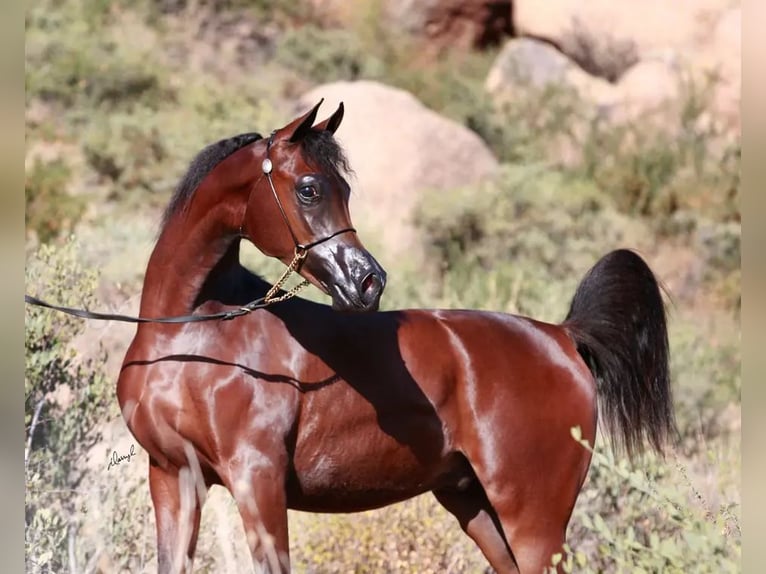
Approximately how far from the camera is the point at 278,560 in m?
3.58

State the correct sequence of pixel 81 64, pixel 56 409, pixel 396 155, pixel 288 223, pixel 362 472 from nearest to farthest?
pixel 288 223, pixel 362 472, pixel 56 409, pixel 396 155, pixel 81 64

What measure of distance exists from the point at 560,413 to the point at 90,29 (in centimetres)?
1173

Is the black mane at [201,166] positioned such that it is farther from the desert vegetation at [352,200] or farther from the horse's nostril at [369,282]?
the desert vegetation at [352,200]

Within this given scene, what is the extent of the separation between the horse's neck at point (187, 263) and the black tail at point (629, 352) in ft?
5.04

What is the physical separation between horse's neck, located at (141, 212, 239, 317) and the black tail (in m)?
1.54

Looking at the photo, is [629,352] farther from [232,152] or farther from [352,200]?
[352,200]

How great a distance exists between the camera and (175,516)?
3688 millimetres

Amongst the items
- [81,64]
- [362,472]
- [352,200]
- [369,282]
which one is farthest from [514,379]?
[81,64]

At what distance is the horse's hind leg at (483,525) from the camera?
4.41 meters

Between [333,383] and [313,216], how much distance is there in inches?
24.0

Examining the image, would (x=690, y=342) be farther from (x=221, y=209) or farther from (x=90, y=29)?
(x=90, y=29)

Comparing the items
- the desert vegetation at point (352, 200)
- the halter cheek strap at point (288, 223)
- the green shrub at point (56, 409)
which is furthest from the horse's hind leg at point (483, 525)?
the green shrub at point (56, 409)
